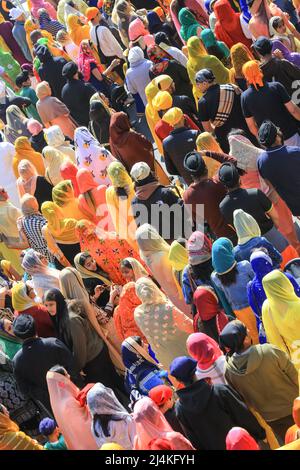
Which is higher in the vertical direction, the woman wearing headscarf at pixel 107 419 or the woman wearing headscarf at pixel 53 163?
the woman wearing headscarf at pixel 107 419

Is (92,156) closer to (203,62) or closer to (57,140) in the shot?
(57,140)

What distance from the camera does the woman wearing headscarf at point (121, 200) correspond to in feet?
32.5

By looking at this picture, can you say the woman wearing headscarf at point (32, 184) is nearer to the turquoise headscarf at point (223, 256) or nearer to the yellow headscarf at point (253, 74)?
the yellow headscarf at point (253, 74)

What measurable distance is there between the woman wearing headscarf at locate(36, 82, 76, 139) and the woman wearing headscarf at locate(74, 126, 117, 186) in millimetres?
1631

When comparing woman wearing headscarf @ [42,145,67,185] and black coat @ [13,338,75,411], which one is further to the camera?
woman wearing headscarf @ [42,145,67,185]

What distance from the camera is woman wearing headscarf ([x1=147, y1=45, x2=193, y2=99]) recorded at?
37.9 feet

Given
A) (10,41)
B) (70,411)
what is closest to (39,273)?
(70,411)

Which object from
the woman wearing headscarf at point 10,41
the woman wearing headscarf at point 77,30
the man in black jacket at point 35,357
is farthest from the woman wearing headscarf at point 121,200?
the woman wearing headscarf at point 10,41

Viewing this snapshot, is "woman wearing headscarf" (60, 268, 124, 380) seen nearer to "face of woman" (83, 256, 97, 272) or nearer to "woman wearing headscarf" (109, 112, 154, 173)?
"face of woman" (83, 256, 97, 272)

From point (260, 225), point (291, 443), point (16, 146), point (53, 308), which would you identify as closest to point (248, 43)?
point (16, 146)

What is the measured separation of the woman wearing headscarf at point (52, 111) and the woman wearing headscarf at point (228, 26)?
89.8 inches

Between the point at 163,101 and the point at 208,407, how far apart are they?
15.1ft

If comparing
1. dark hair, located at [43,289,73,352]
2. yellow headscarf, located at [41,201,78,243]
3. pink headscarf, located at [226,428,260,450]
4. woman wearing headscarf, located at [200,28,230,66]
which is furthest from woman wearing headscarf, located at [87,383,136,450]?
woman wearing headscarf, located at [200,28,230,66]

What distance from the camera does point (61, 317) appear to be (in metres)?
8.61
